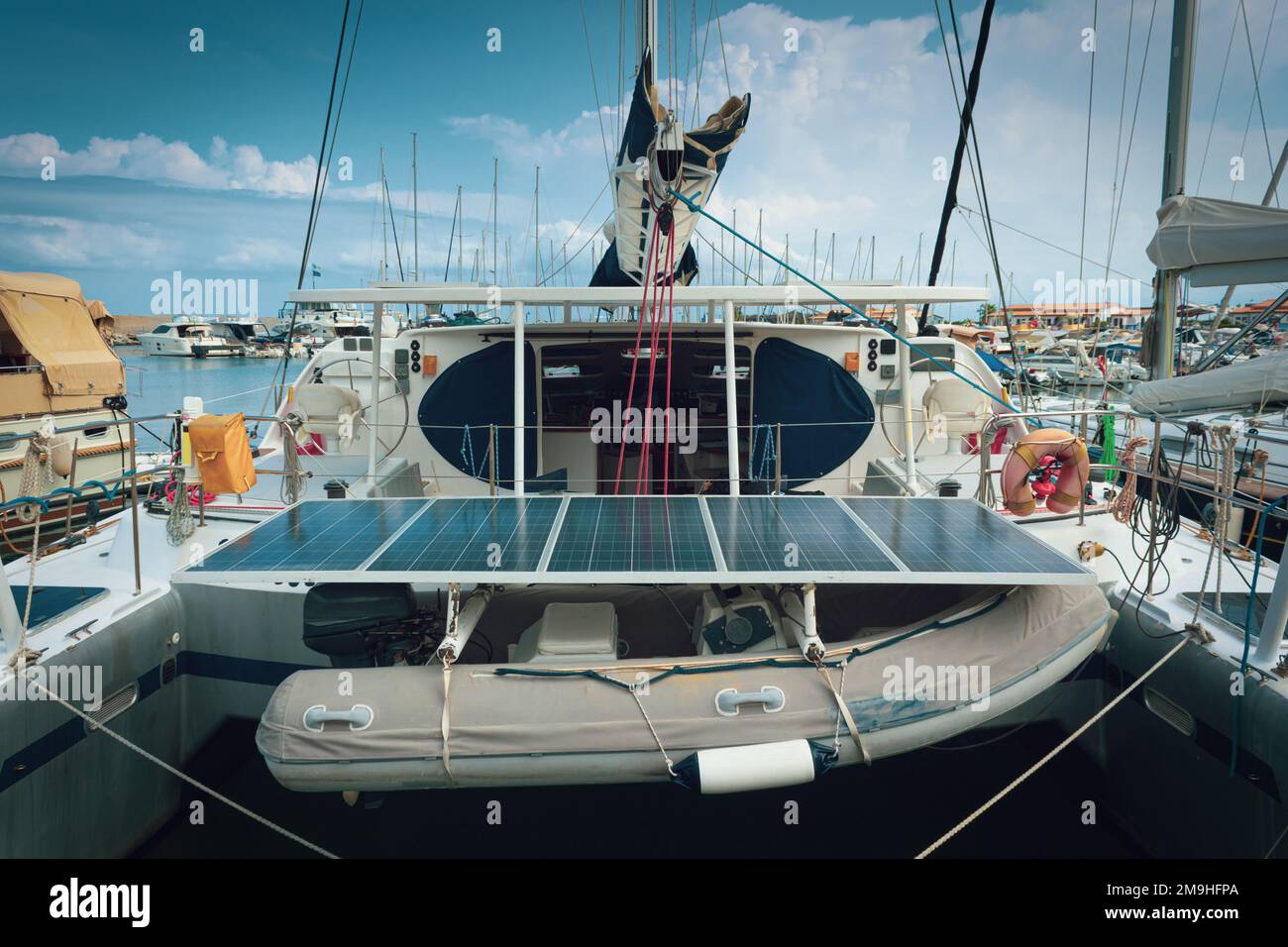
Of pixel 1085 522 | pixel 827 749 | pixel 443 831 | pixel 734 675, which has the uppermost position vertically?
pixel 1085 522

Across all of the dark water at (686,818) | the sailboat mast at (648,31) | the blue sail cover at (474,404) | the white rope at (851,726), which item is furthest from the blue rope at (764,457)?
the white rope at (851,726)

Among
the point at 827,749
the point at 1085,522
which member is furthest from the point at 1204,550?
the point at 827,749

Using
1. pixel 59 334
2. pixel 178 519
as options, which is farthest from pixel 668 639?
pixel 59 334

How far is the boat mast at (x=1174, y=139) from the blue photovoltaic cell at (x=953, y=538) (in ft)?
18.1

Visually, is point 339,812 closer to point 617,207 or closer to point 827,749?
point 827,749

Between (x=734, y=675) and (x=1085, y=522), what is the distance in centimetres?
397

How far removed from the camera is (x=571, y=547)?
3781mm

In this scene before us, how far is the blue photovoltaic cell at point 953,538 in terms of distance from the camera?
3.50m

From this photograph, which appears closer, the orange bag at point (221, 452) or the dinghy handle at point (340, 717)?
the dinghy handle at point (340, 717)

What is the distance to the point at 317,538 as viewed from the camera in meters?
4.02

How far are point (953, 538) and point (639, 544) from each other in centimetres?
184

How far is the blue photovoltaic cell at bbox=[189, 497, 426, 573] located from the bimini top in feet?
0.04

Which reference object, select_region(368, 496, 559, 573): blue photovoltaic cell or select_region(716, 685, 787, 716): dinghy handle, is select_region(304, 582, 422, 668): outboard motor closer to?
select_region(368, 496, 559, 573): blue photovoltaic cell

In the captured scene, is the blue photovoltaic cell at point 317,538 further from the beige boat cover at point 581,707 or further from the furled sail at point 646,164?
the furled sail at point 646,164
